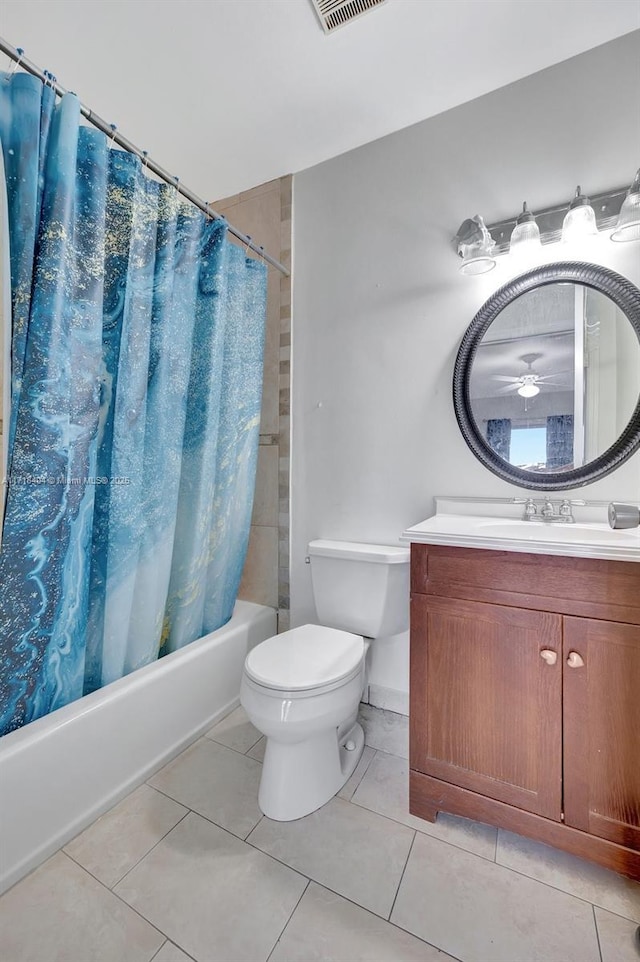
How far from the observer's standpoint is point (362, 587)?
1.58m

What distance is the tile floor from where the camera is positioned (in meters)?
0.91

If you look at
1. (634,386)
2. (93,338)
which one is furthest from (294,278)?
(634,386)

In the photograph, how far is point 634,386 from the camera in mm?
1333

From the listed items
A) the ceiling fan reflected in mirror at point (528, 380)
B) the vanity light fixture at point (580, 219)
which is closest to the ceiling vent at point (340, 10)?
the vanity light fixture at point (580, 219)

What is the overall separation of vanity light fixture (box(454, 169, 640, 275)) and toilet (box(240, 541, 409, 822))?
3.64ft

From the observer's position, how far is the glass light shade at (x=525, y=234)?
4.58ft

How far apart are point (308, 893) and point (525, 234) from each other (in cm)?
200

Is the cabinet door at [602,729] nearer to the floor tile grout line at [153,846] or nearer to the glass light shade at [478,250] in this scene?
the floor tile grout line at [153,846]

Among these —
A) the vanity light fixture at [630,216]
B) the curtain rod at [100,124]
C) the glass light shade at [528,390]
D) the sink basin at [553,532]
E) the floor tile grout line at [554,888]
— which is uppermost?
the curtain rod at [100,124]

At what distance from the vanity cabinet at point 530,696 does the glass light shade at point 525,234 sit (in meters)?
1.05

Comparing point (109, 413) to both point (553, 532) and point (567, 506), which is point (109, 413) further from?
point (567, 506)

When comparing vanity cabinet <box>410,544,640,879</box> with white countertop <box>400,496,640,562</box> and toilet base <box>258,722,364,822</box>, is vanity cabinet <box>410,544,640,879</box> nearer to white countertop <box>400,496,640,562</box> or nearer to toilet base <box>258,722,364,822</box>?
white countertop <box>400,496,640,562</box>

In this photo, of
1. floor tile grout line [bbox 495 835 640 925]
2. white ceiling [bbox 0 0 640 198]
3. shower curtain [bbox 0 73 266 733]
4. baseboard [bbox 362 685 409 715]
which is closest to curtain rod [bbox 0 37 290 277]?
shower curtain [bbox 0 73 266 733]

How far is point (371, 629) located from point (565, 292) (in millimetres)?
1365
